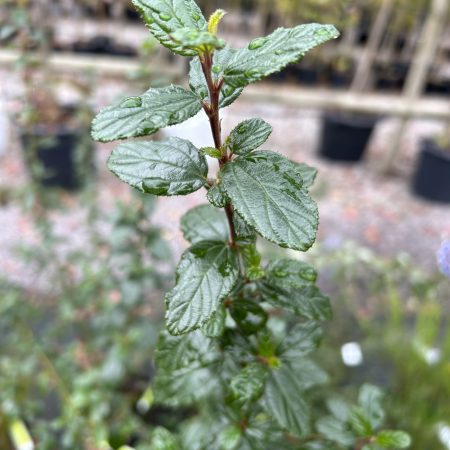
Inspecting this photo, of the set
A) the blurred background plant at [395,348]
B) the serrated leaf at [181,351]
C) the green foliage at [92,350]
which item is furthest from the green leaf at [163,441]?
the blurred background plant at [395,348]

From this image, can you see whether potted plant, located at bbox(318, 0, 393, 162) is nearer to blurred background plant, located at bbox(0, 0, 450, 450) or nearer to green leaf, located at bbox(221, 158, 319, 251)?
blurred background plant, located at bbox(0, 0, 450, 450)

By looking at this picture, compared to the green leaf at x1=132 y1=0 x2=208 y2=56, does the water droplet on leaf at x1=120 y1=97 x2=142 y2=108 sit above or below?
below

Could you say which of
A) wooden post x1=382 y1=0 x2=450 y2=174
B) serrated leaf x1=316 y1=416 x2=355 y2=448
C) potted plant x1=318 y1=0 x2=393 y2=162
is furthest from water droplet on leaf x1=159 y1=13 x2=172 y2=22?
potted plant x1=318 y1=0 x2=393 y2=162

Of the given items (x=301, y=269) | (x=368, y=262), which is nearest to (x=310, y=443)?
(x=301, y=269)

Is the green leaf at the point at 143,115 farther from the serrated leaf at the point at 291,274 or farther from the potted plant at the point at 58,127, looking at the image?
the potted plant at the point at 58,127

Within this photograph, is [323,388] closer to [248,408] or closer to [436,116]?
[248,408]
